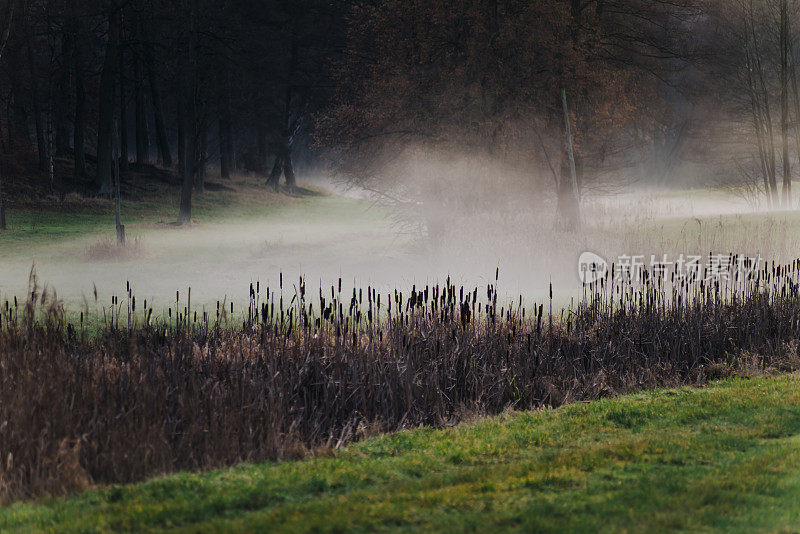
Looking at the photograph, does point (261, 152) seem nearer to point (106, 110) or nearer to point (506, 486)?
point (106, 110)

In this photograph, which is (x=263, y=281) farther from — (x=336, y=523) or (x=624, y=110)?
(x=336, y=523)

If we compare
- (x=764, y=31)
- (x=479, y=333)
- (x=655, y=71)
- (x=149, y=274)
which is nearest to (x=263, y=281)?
(x=149, y=274)

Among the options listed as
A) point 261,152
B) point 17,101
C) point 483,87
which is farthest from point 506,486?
point 261,152

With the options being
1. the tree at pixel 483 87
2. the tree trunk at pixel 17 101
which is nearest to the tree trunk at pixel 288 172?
the tree trunk at pixel 17 101

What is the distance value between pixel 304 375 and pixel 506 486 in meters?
2.93

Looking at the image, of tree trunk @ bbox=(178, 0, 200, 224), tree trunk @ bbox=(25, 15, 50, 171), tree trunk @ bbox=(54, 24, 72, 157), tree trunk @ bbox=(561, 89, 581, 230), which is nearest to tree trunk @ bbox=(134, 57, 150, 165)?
tree trunk @ bbox=(54, 24, 72, 157)

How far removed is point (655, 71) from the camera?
25.7m

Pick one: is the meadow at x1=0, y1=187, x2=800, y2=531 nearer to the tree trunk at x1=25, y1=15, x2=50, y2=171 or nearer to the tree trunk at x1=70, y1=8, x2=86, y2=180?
the tree trunk at x1=70, y1=8, x2=86, y2=180

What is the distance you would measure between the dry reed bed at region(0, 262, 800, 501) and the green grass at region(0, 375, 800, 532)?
0.43 metres

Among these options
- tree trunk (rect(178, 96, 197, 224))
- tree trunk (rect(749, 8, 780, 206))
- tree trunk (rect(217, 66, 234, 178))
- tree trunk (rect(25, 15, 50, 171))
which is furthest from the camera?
tree trunk (rect(217, 66, 234, 178))

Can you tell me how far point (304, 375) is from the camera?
25.4 ft

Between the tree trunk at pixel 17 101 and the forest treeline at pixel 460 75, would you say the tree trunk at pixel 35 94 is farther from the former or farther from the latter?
the tree trunk at pixel 17 101

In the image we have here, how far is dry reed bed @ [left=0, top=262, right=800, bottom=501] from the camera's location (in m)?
5.95

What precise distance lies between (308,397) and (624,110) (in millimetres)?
17762
